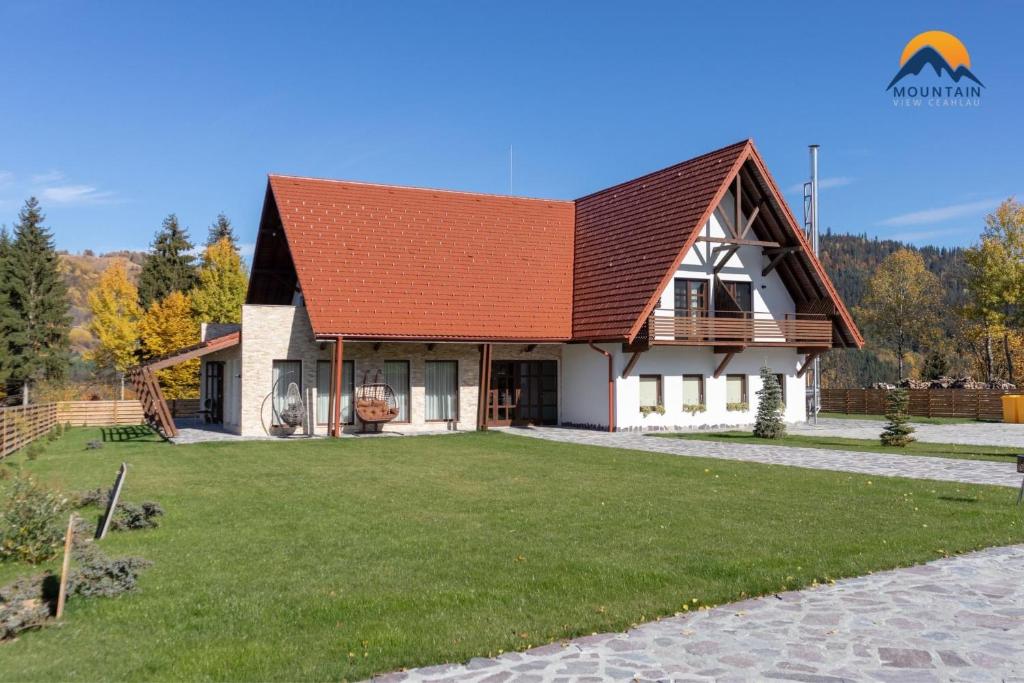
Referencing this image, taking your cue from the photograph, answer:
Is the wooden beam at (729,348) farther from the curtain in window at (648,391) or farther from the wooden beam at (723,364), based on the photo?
the curtain in window at (648,391)

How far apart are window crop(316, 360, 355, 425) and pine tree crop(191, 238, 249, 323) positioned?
22.3 meters

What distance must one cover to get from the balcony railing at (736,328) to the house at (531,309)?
6cm

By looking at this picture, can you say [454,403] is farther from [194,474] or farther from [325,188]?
[194,474]

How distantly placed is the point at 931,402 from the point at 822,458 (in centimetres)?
2333

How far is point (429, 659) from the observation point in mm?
5512

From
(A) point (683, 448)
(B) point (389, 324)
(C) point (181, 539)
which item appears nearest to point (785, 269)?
(A) point (683, 448)

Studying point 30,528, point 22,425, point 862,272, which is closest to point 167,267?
point 22,425

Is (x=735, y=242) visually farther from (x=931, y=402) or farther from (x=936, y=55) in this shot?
(x=931, y=402)

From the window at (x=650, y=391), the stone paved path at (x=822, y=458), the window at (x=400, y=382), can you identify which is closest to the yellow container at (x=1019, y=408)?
the window at (x=650, y=391)

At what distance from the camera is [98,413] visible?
32.9 meters

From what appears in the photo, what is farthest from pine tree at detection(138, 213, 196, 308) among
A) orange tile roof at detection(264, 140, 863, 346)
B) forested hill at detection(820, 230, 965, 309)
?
forested hill at detection(820, 230, 965, 309)

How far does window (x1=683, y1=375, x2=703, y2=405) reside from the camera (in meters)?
27.1

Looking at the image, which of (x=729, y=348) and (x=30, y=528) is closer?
(x=30, y=528)

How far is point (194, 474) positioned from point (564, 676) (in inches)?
467
